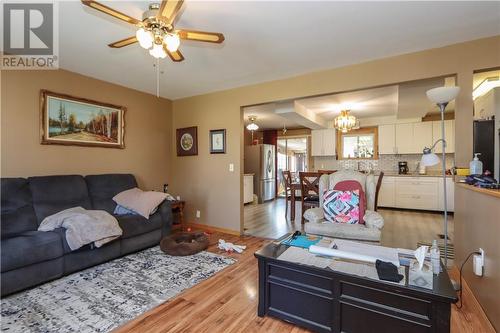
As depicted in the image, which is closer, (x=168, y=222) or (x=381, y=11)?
(x=381, y=11)

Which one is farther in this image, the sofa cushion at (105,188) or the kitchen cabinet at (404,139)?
the kitchen cabinet at (404,139)

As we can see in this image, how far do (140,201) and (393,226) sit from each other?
4170 mm

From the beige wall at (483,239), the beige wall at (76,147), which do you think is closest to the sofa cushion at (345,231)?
the beige wall at (483,239)

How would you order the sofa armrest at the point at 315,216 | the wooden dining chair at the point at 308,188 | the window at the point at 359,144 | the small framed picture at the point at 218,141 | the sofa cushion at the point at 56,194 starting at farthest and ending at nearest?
the window at the point at 359,144 < the wooden dining chair at the point at 308,188 < the small framed picture at the point at 218,141 < the sofa armrest at the point at 315,216 < the sofa cushion at the point at 56,194

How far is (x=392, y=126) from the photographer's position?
19.7 feet

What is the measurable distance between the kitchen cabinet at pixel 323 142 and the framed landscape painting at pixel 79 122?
4948mm

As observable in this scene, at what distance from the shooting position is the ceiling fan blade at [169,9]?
1591mm

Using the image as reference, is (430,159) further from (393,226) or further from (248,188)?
(248,188)

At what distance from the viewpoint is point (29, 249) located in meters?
2.13

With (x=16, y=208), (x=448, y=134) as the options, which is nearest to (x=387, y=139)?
(x=448, y=134)

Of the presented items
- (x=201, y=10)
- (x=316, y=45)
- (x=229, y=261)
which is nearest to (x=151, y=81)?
(x=201, y=10)

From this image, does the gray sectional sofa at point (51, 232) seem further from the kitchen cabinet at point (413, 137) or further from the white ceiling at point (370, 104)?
the kitchen cabinet at point (413, 137)

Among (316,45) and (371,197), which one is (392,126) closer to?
(371,197)

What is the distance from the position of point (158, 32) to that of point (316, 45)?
5.33ft
